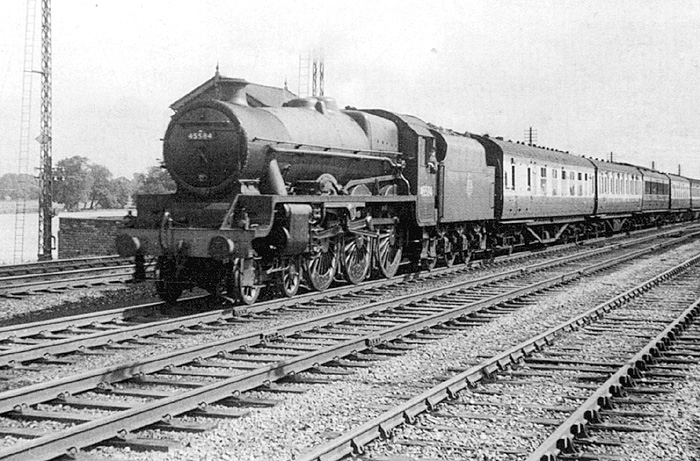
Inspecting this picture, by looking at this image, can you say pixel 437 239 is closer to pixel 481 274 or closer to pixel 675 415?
pixel 481 274

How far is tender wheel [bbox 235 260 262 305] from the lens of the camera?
32.6 ft

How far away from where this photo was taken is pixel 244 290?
33.3ft

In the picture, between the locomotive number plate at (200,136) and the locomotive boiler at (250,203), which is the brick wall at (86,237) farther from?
the locomotive number plate at (200,136)

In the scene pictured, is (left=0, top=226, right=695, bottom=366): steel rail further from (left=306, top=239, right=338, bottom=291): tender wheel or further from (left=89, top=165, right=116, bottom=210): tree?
(left=89, top=165, right=116, bottom=210): tree

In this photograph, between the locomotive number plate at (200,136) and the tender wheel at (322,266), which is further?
the tender wheel at (322,266)

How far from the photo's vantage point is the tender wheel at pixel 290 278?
10922 millimetres

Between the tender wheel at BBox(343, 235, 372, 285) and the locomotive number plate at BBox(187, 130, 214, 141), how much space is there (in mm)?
3002

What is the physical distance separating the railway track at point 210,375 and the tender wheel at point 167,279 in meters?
1.80

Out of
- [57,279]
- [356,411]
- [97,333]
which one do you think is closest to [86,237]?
[57,279]

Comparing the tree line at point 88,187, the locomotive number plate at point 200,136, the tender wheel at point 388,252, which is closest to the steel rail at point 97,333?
the locomotive number plate at point 200,136

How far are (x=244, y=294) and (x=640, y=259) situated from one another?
43.0 ft

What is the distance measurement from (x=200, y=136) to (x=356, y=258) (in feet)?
11.9

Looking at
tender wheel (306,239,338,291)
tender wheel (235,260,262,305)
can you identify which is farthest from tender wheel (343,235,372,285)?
tender wheel (235,260,262,305)

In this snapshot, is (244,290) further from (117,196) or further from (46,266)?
(117,196)
